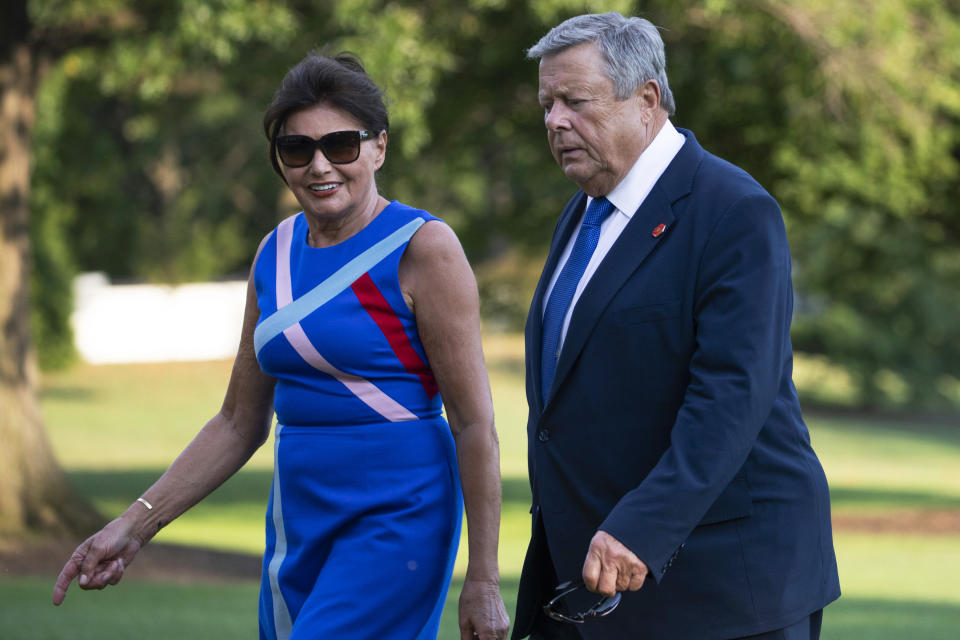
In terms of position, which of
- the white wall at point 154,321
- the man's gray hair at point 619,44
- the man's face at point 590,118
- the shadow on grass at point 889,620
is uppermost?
the man's gray hair at point 619,44

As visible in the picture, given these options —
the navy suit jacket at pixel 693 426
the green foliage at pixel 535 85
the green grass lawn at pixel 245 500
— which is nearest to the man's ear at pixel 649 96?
the navy suit jacket at pixel 693 426

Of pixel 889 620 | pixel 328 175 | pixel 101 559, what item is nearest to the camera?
pixel 328 175

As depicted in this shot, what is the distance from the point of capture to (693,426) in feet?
9.69

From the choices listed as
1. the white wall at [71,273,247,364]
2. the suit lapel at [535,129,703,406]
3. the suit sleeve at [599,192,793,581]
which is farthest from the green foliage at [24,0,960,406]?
the white wall at [71,273,247,364]

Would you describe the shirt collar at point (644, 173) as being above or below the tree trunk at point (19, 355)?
above

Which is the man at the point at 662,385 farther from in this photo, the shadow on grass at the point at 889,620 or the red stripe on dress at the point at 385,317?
the shadow on grass at the point at 889,620

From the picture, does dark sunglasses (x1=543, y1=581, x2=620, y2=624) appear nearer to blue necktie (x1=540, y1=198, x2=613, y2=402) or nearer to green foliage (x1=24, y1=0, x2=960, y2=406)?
blue necktie (x1=540, y1=198, x2=613, y2=402)

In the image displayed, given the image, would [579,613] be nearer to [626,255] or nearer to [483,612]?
[483,612]

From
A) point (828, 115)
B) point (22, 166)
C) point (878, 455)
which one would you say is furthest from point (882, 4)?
point (878, 455)

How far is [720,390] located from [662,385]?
20 cm

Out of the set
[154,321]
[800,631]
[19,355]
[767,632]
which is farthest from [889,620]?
[154,321]

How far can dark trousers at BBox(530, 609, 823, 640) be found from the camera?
3.13 meters

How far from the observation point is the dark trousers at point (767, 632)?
10.3 feet

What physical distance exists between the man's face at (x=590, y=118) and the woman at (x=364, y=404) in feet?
1.20
